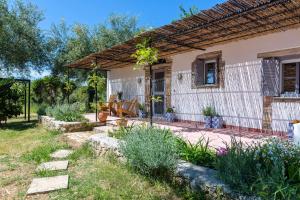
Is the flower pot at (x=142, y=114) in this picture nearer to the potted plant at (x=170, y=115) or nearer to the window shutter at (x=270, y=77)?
the potted plant at (x=170, y=115)

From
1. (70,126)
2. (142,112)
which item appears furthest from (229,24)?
(142,112)

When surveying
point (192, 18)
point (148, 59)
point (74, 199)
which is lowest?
point (74, 199)

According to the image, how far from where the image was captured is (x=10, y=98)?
32.4 ft

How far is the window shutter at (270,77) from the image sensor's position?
21.4 feet

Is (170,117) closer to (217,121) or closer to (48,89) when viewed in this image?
(217,121)

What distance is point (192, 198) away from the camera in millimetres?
2941

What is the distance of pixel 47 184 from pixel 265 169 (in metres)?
2.82

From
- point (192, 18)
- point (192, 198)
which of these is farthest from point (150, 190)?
point (192, 18)

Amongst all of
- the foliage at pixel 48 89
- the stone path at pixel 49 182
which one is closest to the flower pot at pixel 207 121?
the stone path at pixel 49 182

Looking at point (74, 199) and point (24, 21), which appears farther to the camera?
point (24, 21)

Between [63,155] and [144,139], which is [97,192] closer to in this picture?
[144,139]

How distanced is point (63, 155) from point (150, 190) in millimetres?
2659

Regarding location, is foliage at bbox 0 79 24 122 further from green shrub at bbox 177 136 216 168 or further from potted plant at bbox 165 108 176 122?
green shrub at bbox 177 136 216 168

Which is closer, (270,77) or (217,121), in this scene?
(270,77)
